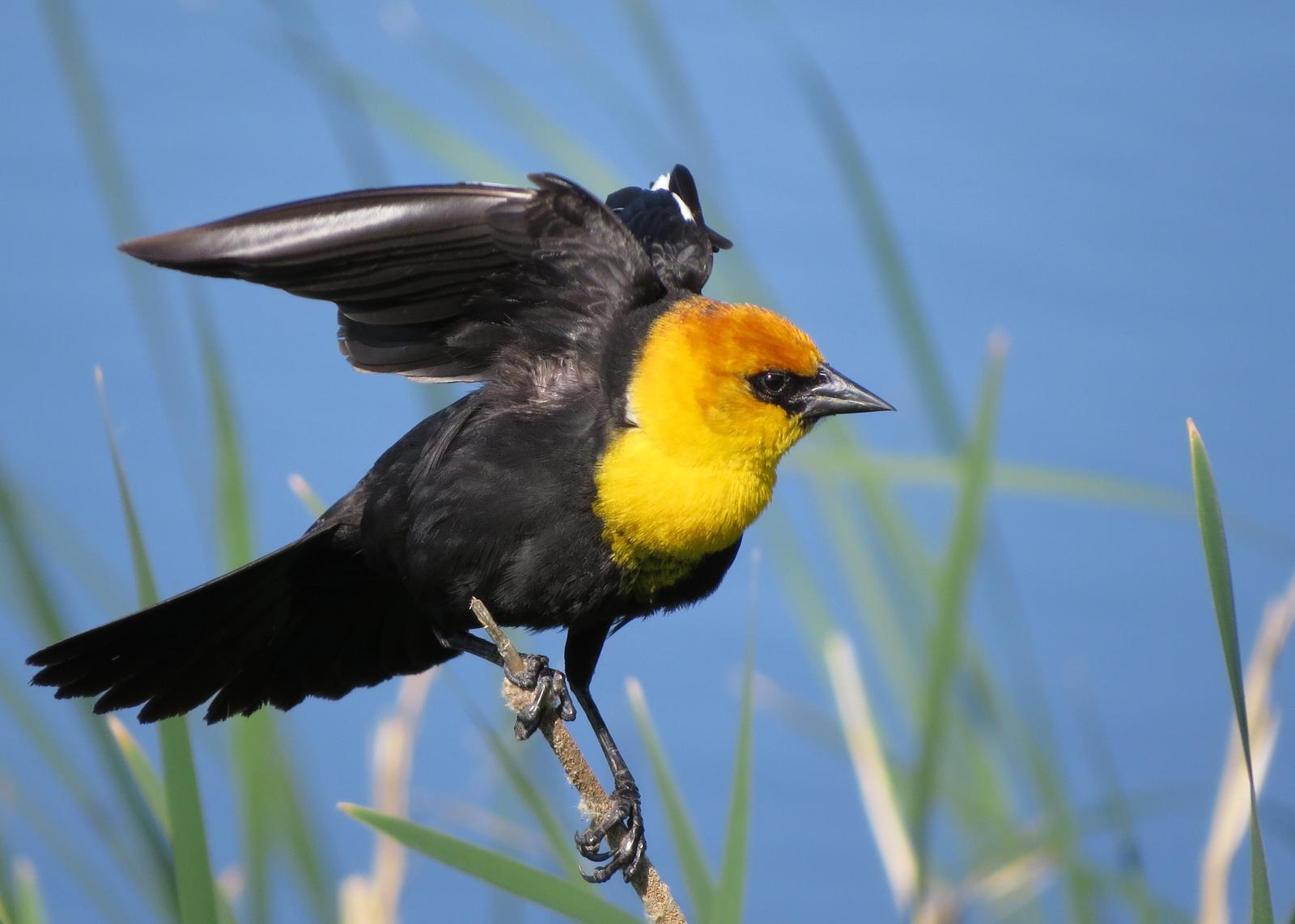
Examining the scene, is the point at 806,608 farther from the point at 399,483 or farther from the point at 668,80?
the point at 668,80

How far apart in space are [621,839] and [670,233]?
94cm

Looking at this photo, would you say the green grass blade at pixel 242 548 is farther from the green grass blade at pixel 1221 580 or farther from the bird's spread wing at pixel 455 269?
the green grass blade at pixel 1221 580

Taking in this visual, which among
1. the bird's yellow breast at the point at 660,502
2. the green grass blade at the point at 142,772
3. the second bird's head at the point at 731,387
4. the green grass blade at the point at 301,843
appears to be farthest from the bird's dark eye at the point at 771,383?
the green grass blade at the point at 142,772

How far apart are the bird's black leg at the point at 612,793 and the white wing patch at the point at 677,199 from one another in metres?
0.68

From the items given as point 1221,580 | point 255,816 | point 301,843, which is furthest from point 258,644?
point 1221,580

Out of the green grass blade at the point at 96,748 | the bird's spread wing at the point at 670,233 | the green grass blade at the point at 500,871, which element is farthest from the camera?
the bird's spread wing at the point at 670,233

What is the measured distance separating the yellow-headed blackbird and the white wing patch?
268mm

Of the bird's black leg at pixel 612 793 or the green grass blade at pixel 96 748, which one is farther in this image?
the bird's black leg at pixel 612 793

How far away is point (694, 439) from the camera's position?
1.83 m

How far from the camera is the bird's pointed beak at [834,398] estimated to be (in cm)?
188

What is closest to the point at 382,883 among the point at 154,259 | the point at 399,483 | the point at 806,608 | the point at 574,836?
the point at 574,836

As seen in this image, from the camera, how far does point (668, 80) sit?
193 centimetres

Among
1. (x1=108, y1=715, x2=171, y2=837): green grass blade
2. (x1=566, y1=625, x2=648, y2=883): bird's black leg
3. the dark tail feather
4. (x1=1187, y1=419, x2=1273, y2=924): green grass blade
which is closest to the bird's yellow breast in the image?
(x1=566, y1=625, x2=648, y2=883): bird's black leg

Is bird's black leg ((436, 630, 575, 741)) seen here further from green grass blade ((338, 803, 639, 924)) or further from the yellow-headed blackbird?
green grass blade ((338, 803, 639, 924))
